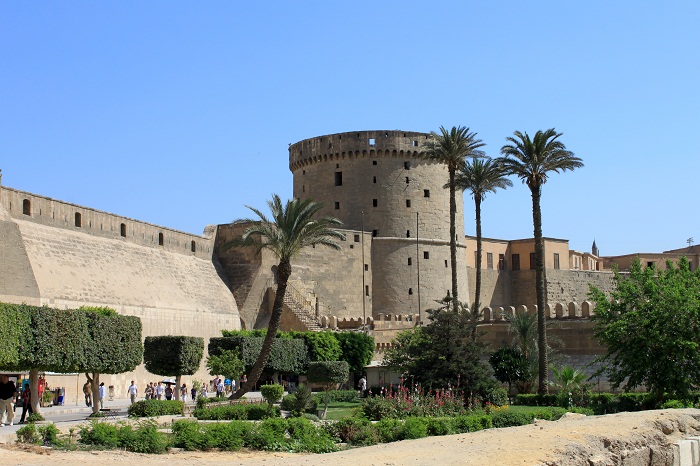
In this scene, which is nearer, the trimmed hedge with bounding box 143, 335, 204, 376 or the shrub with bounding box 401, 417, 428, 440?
the shrub with bounding box 401, 417, 428, 440

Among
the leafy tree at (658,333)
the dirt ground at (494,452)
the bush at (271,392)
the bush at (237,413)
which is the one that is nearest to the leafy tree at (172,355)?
the bush at (271,392)

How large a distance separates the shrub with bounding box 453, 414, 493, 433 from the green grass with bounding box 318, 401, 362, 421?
337 cm

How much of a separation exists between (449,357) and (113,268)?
12.7m

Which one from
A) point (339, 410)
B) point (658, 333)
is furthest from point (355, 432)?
point (658, 333)

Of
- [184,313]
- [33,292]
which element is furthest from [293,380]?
[33,292]

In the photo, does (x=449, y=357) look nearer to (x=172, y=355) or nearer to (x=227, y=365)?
(x=227, y=365)

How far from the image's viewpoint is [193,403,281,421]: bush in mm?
21422

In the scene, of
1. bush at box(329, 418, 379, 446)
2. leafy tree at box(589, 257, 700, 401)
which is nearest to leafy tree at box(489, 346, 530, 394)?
leafy tree at box(589, 257, 700, 401)

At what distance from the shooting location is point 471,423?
1872 cm

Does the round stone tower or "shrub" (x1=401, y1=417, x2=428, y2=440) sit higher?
the round stone tower

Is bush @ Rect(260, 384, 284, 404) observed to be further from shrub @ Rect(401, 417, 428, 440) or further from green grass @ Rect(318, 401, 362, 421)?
shrub @ Rect(401, 417, 428, 440)

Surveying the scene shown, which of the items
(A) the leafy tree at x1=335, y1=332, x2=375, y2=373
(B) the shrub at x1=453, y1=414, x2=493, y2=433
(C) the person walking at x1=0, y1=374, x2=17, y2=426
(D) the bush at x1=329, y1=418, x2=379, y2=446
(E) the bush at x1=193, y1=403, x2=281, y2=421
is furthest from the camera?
(A) the leafy tree at x1=335, y1=332, x2=375, y2=373

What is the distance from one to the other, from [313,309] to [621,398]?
767 inches

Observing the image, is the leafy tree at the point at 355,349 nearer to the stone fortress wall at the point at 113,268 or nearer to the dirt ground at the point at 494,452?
the stone fortress wall at the point at 113,268
